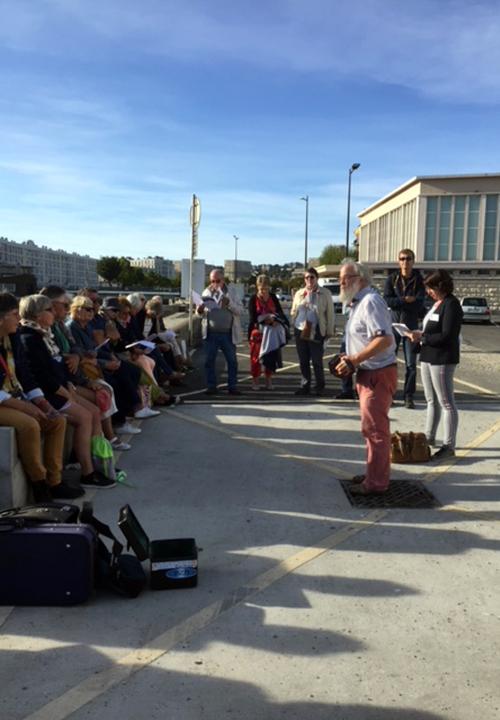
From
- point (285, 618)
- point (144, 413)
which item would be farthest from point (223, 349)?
point (285, 618)

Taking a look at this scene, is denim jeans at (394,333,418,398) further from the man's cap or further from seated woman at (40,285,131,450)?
seated woman at (40,285,131,450)

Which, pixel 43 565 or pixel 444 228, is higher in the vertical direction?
pixel 444 228

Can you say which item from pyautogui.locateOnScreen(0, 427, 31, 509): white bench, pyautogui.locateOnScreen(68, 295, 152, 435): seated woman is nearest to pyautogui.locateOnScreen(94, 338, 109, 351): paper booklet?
pyautogui.locateOnScreen(68, 295, 152, 435): seated woman

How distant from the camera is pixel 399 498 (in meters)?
4.94

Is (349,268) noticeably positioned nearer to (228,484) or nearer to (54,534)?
(228,484)

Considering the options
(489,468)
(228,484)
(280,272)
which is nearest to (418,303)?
(489,468)

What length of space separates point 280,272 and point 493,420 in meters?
173

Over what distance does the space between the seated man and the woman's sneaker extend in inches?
11.4

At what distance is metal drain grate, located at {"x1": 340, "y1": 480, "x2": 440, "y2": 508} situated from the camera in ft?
15.8

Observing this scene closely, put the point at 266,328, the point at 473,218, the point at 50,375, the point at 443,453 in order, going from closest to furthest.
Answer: the point at 50,375 → the point at 443,453 → the point at 266,328 → the point at 473,218

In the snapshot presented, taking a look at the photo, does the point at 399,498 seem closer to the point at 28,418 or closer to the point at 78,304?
the point at 28,418

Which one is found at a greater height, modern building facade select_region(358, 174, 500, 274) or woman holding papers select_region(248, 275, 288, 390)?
modern building facade select_region(358, 174, 500, 274)

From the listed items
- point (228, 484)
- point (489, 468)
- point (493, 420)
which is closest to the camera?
point (228, 484)

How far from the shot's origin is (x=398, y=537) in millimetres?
4203
